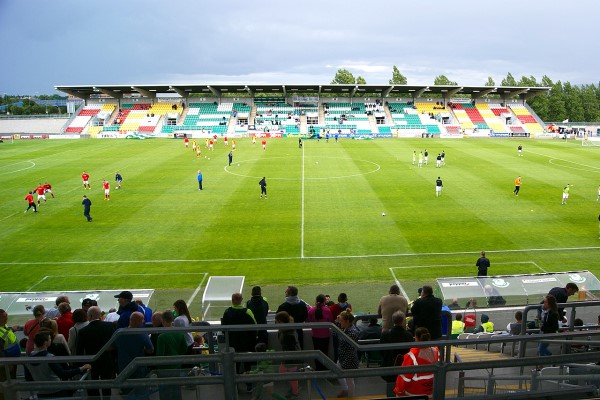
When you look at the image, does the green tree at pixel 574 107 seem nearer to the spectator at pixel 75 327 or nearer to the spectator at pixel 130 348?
the spectator at pixel 75 327

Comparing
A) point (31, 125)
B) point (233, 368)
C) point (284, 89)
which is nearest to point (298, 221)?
point (233, 368)

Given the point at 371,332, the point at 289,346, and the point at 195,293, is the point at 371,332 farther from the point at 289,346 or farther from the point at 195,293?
the point at 195,293

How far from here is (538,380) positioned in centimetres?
495

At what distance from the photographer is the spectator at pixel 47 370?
17.0 ft

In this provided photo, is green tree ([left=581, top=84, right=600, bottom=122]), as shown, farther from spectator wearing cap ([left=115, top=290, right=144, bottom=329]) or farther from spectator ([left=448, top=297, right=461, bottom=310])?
spectator wearing cap ([left=115, top=290, right=144, bottom=329])

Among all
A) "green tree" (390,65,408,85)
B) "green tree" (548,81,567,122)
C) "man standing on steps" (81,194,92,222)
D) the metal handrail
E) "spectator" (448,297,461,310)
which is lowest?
"spectator" (448,297,461,310)

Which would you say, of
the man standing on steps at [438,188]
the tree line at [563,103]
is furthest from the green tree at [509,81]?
the man standing on steps at [438,188]

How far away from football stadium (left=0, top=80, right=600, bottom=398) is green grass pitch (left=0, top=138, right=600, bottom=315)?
0.38ft

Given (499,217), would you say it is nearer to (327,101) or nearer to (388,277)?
(388,277)

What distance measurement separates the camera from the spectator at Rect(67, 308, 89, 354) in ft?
22.6

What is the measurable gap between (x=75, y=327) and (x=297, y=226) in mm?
17052

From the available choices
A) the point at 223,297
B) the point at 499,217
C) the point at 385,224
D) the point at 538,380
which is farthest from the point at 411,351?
the point at 499,217

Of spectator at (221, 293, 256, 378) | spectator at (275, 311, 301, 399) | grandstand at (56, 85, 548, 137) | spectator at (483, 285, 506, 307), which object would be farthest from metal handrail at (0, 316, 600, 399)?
grandstand at (56, 85, 548, 137)

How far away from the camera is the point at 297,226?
2381 cm
